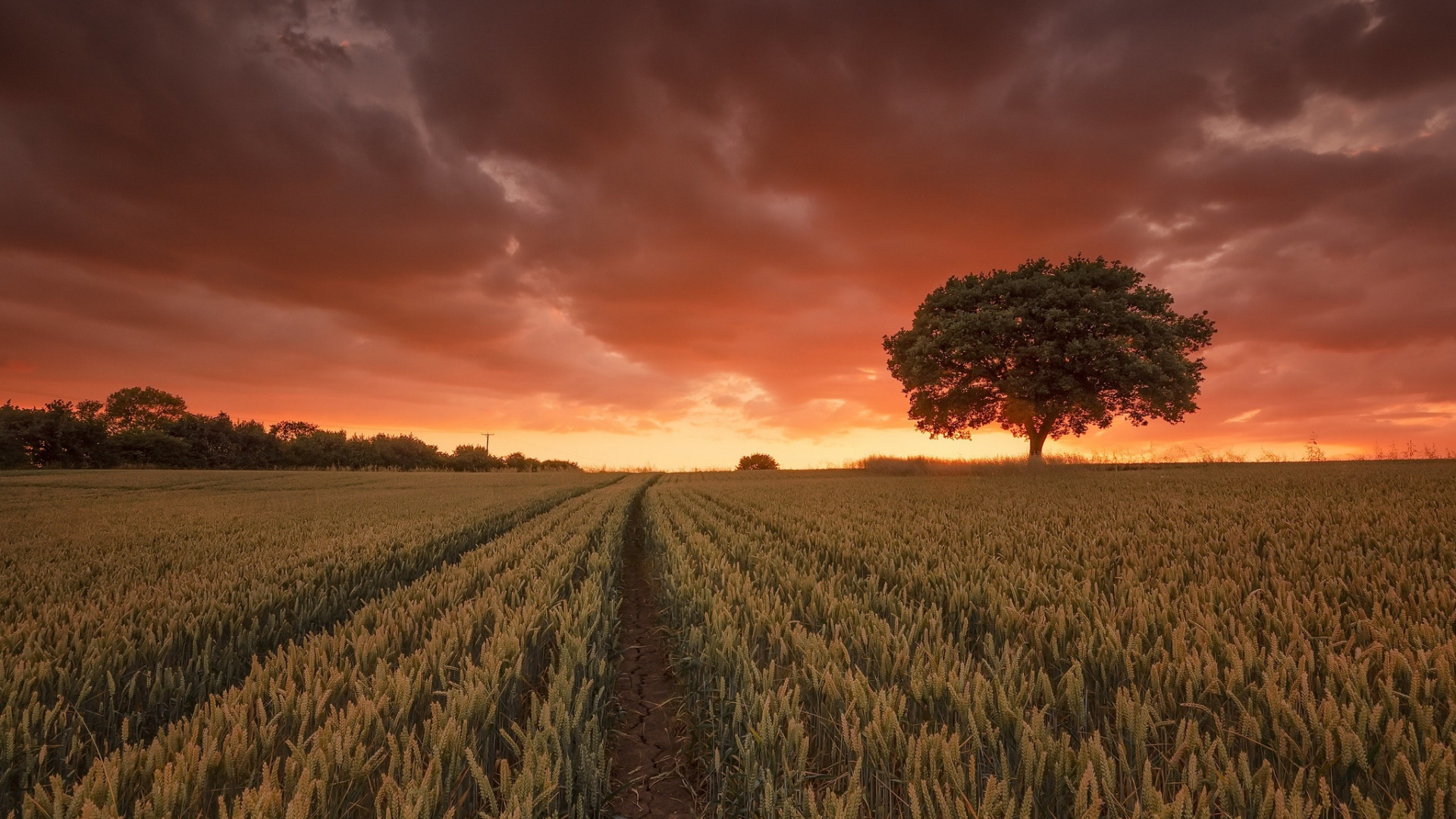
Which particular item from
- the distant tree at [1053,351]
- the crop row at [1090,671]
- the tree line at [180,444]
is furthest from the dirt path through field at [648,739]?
the tree line at [180,444]

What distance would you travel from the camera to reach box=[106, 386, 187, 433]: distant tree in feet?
259

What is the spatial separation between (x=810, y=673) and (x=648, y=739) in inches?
66.2

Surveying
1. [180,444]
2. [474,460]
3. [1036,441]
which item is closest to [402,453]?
[474,460]

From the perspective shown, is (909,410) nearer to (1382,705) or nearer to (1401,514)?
(1401,514)

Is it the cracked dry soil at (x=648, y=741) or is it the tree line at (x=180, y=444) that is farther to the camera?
the tree line at (x=180, y=444)

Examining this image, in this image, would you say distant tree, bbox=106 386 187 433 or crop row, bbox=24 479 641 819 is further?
distant tree, bbox=106 386 187 433

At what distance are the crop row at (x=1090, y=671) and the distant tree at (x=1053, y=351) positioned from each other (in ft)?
66.9

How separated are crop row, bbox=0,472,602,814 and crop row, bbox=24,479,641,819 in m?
0.36

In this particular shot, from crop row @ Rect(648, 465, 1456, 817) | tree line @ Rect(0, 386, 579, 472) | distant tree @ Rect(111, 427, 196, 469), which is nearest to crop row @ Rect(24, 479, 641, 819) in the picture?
crop row @ Rect(648, 465, 1456, 817)

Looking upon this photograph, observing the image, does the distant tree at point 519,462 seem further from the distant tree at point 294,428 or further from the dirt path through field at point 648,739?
the dirt path through field at point 648,739

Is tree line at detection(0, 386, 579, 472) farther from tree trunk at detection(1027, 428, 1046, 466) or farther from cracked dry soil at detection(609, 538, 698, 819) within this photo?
cracked dry soil at detection(609, 538, 698, 819)

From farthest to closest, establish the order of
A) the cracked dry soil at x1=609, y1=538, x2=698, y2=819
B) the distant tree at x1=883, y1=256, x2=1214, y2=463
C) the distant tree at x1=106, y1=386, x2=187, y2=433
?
the distant tree at x1=106, y1=386, x2=187, y2=433 → the distant tree at x1=883, y1=256, x2=1214, y2=463 → the cracked dry soil at x1=609, y1=538, x2=698, y2=819

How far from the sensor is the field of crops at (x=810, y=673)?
1850mm

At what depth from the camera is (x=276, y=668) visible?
315 cm
